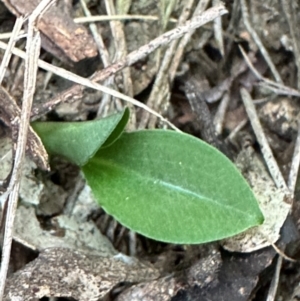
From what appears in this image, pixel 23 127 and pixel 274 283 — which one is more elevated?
pixel 23 127

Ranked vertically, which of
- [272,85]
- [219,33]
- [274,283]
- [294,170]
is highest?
[219,33]

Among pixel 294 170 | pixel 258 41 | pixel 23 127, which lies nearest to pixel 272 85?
pixel 258 41

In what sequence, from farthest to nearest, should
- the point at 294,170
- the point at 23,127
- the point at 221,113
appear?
the point at 221,113
the point at 294,170
the point at 23,127

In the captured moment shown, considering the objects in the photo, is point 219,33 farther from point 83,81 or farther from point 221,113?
point 83,81

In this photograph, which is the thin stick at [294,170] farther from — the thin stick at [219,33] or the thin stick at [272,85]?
the thin stick at [219,33]

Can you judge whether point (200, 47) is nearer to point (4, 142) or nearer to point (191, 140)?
point (191, 140)

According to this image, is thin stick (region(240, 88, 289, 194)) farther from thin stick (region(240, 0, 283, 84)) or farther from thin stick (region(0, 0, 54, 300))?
thin stick (region(0, 0, 54, 300))

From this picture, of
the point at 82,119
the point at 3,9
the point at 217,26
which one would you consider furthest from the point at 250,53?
the point at 3,9

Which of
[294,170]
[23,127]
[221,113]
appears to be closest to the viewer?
[23,127]
